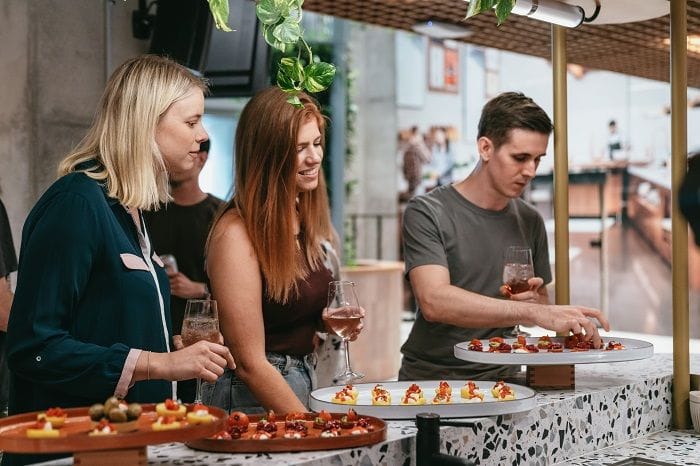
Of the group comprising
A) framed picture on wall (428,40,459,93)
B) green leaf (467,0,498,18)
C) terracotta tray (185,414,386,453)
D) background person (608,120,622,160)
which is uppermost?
framed picture on wall (428,40,459,93)

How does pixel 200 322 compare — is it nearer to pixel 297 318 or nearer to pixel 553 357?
pixel 297 318

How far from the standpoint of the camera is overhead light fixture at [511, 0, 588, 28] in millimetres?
2387

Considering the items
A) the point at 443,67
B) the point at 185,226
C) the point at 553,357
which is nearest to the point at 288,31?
the point at 553,357

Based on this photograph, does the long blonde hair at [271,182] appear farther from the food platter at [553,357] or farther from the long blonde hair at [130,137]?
the food platter at [553,357]

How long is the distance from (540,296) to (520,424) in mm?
1148

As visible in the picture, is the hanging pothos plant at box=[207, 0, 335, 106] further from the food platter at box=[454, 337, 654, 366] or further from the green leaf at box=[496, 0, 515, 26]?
the food platter at box=[454, 337, 654, 366]

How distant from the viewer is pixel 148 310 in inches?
81.2

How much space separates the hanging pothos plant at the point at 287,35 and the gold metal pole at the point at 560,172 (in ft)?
3.40

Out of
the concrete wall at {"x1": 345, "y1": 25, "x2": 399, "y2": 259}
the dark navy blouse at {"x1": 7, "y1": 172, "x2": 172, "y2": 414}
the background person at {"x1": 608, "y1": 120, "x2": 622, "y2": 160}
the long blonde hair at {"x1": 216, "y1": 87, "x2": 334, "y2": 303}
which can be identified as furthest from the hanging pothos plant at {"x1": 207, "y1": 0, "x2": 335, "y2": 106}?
the concrete wall at {"x1": 345, "y1": 25, "x2": 399, "y2": 259}

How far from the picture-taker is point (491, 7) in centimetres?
214

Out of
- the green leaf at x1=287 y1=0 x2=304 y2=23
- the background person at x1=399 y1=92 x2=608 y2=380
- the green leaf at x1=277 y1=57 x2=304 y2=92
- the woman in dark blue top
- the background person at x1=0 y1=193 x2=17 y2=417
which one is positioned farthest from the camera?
the background person at x1=0 y1=193 x2=17 y2=417

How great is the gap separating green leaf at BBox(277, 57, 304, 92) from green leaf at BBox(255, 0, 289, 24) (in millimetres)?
127

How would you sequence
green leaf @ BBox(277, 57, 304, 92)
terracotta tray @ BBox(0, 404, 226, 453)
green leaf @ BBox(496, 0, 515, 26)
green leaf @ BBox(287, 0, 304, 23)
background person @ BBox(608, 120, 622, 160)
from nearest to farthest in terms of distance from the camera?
terracotta tray @ BBox(0, 404, 226, 453) → green leaf @ BBox(287, 0, 304, 23) → green leaf @ BBox(277, 57, 304, 92) → green leaf @ BBox(496, 0, 515, 26) → background person @ BBox(608, 120, 622, 160)

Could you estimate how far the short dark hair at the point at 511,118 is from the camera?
2.98 m
